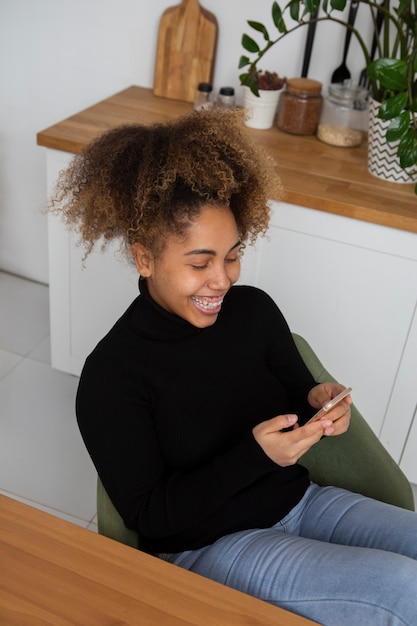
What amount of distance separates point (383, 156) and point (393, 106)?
0.87ft

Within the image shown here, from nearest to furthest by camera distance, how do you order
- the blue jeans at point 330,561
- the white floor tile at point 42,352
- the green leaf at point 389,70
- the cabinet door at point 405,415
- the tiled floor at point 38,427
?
the blue jeans at point 330,561 → the green leaf at point 389,70 → the cabinet door at point 405,415 → the tiled floor at point 38,427 → the white floor tile at point 42,352

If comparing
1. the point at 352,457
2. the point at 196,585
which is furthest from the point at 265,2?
the point at 196,585

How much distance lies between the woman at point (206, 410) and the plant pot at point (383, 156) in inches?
23.9

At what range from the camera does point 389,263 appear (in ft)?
5.95

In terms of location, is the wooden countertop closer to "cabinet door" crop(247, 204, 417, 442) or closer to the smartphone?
"cabinet door" crop(247, 204, 417, 442)

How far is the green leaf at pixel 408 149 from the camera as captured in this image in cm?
165

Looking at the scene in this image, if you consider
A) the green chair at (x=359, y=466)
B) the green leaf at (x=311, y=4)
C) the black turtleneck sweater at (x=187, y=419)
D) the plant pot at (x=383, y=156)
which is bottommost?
the green chair at (x=359, y=466)

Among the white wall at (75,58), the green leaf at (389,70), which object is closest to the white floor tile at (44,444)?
the white wall at (75,58)

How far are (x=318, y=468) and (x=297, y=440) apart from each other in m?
0.35

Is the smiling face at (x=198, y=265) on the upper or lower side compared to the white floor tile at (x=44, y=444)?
upper

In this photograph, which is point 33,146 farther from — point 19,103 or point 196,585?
point 196,585

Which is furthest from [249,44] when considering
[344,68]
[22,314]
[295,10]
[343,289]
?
[22,314]

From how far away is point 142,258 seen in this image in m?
1.26

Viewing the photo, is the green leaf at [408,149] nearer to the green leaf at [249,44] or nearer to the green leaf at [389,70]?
the green leaf at [389,70]
